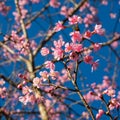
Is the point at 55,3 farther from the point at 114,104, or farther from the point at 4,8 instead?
the point at 114,104

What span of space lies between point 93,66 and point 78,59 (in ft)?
0.60

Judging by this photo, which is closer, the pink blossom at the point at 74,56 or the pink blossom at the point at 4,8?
the pink blossom at the point at 74,56

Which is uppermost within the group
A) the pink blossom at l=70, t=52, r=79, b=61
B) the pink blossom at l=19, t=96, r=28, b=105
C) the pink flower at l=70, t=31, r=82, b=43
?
the pink flower at l=70, t=31, r=82, b=43

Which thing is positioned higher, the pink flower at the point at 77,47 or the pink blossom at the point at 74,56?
the pink flower at the point at 77,47

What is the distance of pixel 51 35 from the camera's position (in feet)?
20.6

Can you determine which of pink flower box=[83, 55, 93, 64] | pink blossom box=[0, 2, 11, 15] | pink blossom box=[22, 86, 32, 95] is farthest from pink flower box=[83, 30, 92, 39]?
pink blossom box=[0, 2, 11, 15]

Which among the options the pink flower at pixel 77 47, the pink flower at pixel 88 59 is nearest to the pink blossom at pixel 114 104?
the pink flower at pixel 88 59

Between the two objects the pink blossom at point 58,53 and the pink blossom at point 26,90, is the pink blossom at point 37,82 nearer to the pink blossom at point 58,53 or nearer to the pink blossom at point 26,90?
the pink blossom at point 26,90

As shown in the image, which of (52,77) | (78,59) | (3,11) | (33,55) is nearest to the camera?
(78,59)

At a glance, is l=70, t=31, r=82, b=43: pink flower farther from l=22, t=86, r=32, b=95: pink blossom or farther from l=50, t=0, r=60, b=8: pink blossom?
l=50, t=0, r=60, b=8: pink blossom

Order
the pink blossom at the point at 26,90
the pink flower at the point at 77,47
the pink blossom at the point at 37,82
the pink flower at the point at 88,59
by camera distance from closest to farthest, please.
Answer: the pink flower at the point at 77,47 < the pink flower at the point at 88,59 < the pink blossom at the point at 37,82 < the pink blossom at the point at 26,90

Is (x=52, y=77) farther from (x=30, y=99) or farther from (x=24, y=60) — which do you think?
(x=24, y=60)

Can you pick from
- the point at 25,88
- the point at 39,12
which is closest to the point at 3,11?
the point at 39,12

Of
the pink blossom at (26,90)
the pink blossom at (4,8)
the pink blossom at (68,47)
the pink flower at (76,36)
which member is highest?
the pink blossom at (4,8)
